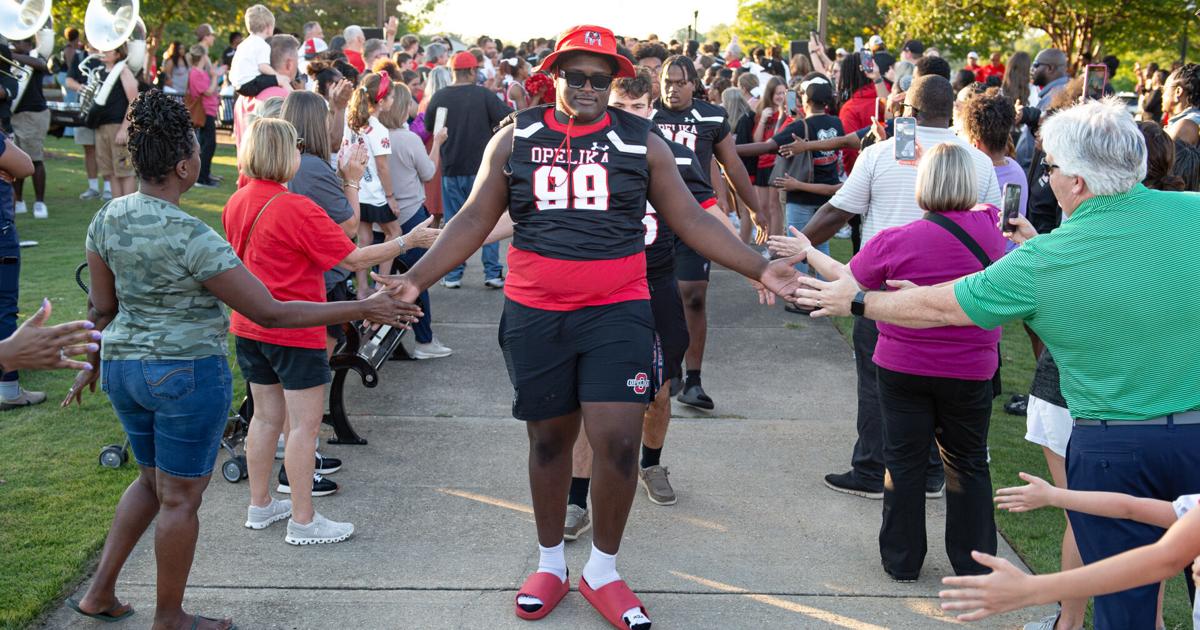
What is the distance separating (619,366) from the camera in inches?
165

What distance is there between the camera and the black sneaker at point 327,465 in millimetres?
5818

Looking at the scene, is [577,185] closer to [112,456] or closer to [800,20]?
[112,456]

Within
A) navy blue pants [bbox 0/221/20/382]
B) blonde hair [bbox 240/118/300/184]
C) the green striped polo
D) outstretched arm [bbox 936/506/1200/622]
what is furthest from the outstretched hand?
navy blue pants [bbox 0/221/20/382]

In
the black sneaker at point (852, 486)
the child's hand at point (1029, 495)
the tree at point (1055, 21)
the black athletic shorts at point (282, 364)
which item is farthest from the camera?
the tree at point (1055, 21)

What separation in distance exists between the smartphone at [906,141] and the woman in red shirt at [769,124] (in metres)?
5.81

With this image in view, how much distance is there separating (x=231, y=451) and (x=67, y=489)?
0.81m

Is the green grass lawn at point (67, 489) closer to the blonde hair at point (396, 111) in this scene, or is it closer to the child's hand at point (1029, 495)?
the child's hand at point (1029, 495)

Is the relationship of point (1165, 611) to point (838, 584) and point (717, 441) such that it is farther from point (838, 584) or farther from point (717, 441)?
point (717, 441)

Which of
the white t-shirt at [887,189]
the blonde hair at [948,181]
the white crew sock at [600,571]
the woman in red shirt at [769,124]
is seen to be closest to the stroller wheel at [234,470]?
the white crew sock at [600,571]

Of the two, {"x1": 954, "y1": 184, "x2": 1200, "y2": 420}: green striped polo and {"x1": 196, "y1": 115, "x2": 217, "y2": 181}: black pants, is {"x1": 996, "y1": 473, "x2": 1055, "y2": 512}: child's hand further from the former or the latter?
{"x1": 196, "y1": 115, "x2": 217, "y2": 181}: black pants

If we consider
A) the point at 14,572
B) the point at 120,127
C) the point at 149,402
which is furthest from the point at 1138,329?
the point at 120,127

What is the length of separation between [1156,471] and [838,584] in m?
1.79

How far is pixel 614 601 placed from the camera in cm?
426

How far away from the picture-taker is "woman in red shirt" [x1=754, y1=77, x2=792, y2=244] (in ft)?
37.2
